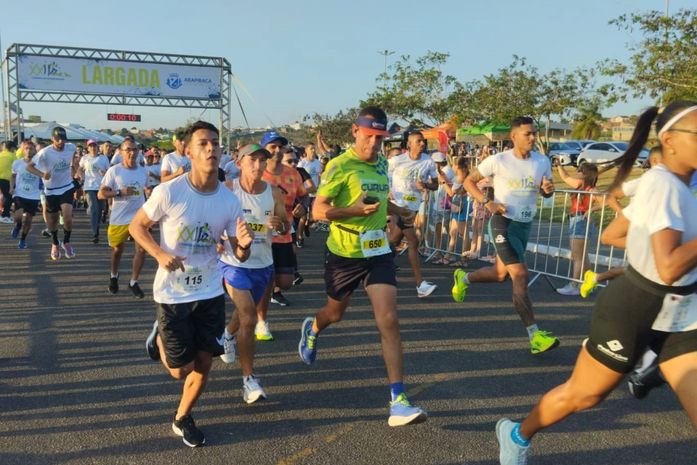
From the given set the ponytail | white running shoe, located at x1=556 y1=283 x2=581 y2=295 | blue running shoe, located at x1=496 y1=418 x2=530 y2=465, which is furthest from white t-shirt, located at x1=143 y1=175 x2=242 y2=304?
white running shoe, located at x1=556 y1=283 x2=581 y2=295

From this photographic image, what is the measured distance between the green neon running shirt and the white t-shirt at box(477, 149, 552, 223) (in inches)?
70.3

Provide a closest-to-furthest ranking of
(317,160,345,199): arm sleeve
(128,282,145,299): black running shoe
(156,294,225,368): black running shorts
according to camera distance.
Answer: (156,294,225,368): black running shorts < (317,160,345,199): arm sleeve < (128,282,145,299): black running shoe

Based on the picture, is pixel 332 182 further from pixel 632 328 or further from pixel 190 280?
pixel 632 328

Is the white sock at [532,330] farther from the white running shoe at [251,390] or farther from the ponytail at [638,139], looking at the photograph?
the ponytail at [638,139]

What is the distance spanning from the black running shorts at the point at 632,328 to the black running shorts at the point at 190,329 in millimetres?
2165

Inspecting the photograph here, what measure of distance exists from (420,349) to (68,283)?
17.6 feet

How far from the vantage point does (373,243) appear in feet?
14.7

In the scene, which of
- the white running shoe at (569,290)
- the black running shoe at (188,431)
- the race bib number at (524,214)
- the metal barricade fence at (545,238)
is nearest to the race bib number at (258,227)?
the black running shoe at (188,431)

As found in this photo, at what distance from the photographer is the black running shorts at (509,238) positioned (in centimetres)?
565

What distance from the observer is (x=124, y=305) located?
23.4ft

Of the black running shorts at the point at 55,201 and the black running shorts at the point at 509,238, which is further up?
the black running shorts at the point at 509,238

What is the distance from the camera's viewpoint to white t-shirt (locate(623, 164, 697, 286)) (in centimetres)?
251

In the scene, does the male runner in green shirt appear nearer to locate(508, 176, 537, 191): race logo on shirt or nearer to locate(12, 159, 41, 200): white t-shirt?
locate(508, 176, 537, 191): race logo on shirt

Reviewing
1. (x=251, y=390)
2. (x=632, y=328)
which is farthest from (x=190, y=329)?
(x=632, y=328)
